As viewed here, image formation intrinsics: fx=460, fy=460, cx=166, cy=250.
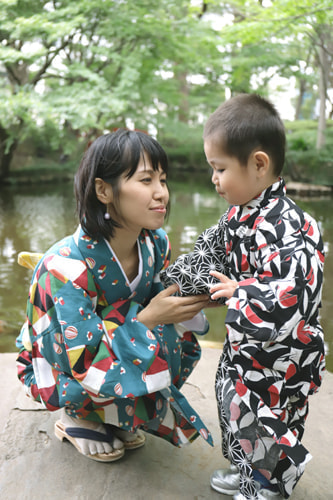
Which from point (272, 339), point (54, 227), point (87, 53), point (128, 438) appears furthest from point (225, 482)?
point (87, 53)

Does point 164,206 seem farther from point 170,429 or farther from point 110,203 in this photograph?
point 170,429

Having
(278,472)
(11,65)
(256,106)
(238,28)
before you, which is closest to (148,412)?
(278,472)

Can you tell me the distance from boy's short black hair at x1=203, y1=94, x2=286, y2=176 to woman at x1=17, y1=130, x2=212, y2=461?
29 cm

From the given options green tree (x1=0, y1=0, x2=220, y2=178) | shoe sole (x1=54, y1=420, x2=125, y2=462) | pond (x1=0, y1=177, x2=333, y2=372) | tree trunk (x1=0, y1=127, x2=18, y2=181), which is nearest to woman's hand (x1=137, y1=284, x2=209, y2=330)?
shoe sole (x1=54, y1=420, x2=125, y2=462)

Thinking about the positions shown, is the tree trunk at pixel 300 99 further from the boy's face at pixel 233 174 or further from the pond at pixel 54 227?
the boy's face at pixel 233 174

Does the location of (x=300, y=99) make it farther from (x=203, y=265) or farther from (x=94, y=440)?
(x=94, y=440)

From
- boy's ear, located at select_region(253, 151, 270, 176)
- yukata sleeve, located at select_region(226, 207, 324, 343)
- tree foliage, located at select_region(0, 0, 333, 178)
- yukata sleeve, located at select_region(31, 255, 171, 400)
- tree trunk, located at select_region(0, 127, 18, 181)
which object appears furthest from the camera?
tree trunk, located at select_region(0, 127, 18, 181)

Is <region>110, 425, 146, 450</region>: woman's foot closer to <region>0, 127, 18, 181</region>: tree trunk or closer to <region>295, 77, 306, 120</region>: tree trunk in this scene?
<region>0, 127, 18, 181</region>: tree trunk

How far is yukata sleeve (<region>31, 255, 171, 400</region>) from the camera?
1443mm

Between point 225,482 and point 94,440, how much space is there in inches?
18.7

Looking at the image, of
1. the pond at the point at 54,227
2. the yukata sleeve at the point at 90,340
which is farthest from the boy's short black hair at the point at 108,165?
the pond at the point at 54,227

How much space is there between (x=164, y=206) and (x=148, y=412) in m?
0.71

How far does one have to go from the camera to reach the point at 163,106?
47.6 ft

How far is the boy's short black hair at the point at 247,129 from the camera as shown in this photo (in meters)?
1.31
